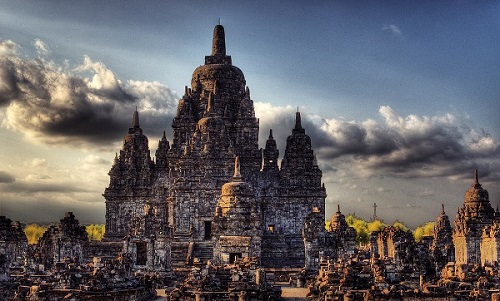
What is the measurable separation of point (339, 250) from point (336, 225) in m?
7.63

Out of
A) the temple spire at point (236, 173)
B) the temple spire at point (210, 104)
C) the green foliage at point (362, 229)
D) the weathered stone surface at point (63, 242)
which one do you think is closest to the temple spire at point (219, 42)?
the temple spire at point (210, 104)

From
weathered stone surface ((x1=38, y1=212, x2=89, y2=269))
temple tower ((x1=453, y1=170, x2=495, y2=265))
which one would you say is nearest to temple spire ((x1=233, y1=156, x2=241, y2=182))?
weathered stone surface ((x1=38, y1=212, x2=89, y2=269))

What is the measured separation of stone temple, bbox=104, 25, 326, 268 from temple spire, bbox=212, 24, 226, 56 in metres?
0.08

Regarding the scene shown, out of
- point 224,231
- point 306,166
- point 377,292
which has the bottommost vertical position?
point 377,292

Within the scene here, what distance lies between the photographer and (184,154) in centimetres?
5884

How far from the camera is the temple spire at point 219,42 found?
66.7 meters

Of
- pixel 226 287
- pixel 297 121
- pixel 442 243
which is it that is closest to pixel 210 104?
pixel 297 121

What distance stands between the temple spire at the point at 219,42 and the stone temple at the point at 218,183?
8 centimetres

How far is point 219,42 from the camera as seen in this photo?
219ft

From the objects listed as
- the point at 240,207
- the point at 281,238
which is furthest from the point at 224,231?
the point at 281,238

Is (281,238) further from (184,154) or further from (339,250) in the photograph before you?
(184,154)

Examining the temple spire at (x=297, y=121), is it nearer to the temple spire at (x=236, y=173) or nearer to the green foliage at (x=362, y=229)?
the temple spire at (x=236, y=173)

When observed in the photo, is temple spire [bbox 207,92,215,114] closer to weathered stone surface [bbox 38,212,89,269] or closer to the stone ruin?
weathered stone surface [bbox 38,212,89,269]

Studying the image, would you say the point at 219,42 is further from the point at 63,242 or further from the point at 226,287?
the point at 226,287
